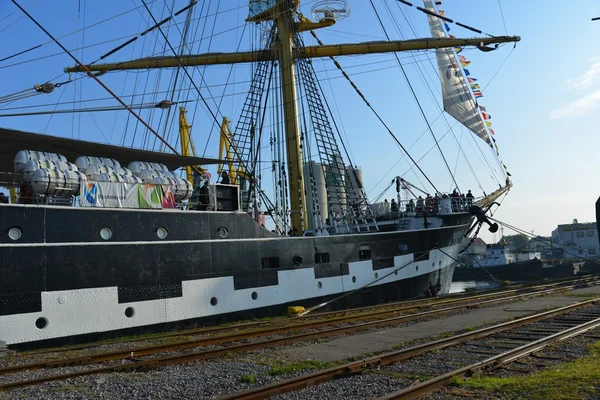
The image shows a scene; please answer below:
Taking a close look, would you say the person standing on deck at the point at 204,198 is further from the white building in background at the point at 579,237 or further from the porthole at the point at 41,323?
the white building in background at the point at 579,237

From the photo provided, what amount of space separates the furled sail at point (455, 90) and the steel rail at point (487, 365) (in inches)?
721

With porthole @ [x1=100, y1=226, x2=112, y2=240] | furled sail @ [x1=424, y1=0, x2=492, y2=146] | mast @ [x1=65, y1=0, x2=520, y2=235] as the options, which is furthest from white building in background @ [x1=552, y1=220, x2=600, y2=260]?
porthole @ [x1=100, y1=226, x2=112, y2=240]

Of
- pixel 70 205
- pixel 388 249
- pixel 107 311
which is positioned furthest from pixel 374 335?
pixel 388 249

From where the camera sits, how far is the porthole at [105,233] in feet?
37.9

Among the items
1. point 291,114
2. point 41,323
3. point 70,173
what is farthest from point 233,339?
point 291,114

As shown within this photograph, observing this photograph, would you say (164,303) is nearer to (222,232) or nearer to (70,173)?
(222,232)

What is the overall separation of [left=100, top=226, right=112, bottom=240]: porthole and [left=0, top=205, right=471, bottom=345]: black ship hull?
0.03 metres

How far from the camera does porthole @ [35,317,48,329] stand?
10.4 meters

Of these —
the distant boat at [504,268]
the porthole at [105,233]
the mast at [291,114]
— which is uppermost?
the mast at [291,114]

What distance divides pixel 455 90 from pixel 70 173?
66.4ft

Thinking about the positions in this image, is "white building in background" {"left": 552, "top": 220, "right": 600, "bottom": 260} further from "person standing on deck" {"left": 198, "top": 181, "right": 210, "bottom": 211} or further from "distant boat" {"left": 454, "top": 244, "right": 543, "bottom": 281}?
"person standing on deck" {"left": 198, "top": 181, "right": 210, "bottom": 211}

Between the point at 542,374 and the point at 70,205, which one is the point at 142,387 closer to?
the point at 542,374

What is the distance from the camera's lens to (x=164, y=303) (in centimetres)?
1236

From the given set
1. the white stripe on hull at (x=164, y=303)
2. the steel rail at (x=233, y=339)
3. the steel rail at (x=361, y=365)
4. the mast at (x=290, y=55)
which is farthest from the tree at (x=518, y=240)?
the steel rail at (x=361, y=365)
